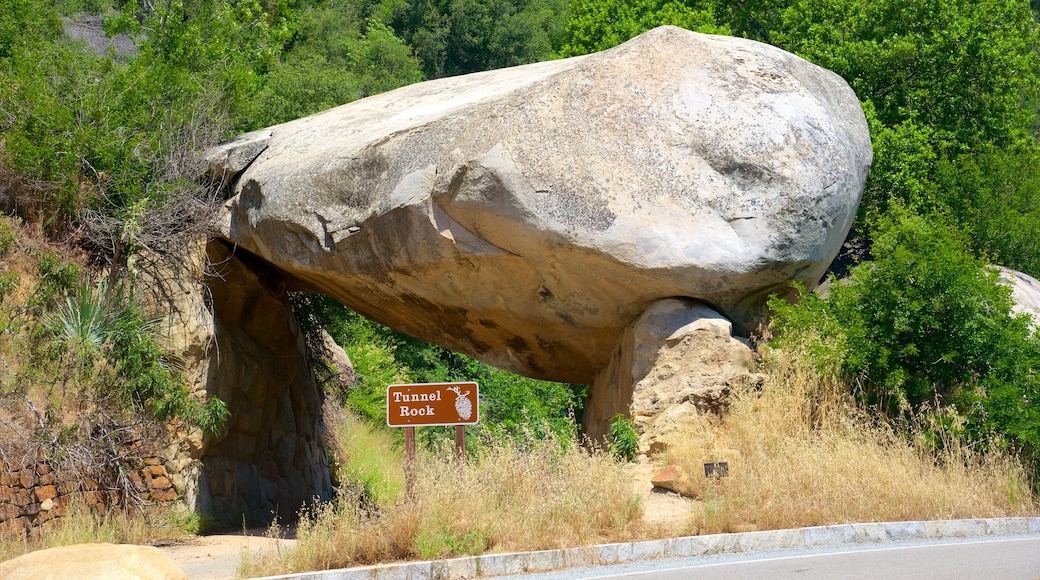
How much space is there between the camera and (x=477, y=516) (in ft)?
28.4

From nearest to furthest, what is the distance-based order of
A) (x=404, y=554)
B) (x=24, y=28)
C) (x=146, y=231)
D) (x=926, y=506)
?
1. (x=404, y=554)
2. (x=926, y=506)
3. (x=146, y=231)
4. (x=24, y=28)

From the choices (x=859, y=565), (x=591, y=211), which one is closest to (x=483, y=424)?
(x=591, y=211)

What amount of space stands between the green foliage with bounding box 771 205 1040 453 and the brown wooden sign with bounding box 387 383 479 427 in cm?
353

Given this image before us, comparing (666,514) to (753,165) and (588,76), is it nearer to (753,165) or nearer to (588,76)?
(753,165)

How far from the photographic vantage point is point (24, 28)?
21016mm

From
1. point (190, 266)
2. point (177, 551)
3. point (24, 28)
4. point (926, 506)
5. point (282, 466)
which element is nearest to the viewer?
point (926, 506)

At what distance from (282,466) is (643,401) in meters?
7.32

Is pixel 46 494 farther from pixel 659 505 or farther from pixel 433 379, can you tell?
pixel 433 379

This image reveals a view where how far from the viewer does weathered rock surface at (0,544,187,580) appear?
670 cm

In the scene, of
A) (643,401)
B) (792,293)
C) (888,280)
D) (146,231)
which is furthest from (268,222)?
(888,280)

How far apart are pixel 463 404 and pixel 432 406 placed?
28 cm

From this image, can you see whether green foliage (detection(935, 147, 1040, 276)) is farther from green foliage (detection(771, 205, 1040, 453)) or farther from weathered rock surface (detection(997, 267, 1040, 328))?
green foliage (detection(771, 205, 1040, 453))

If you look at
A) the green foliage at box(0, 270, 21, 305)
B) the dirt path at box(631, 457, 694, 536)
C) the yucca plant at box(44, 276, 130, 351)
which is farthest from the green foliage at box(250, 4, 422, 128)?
the dirt path at box(631, 457, 694, 536)

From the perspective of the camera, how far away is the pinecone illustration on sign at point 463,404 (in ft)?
32.8
